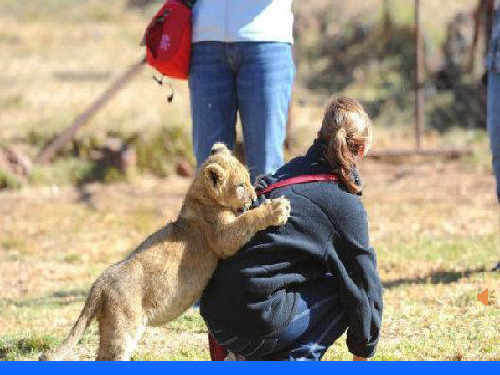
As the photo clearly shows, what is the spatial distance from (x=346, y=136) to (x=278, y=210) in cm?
38

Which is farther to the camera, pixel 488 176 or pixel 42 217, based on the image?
pixel 488 176

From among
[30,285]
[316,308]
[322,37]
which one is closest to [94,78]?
[322,37]

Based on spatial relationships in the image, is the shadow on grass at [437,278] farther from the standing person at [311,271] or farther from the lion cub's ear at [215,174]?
the lion cub's ear at [215,174]

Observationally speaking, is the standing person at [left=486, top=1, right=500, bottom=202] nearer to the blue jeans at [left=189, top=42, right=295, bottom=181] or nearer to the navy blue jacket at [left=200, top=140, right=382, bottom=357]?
the blue jeans at [left=189, top=42, right=295, bottom=181]

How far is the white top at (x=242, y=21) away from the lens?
5270 mm

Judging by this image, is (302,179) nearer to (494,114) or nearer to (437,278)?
(494,114)

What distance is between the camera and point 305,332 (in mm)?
3967

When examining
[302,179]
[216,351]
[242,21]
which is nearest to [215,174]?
[302,179]

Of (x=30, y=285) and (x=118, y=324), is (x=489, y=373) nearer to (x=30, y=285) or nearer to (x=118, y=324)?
(x=118, y=324)

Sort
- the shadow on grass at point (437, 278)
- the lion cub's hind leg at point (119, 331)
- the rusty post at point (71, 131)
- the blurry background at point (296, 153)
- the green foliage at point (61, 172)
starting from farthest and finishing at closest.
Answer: the green foliage at point (61, 172), the rusty post at point (71, 131), the shadow on grass at point (437, 278), the blurry background at point (296, 153), the lion cub's hind leg at point (119, 331)

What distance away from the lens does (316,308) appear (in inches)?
156

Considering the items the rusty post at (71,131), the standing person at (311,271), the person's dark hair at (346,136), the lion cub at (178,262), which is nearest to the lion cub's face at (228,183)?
the lion cub at (178,262)

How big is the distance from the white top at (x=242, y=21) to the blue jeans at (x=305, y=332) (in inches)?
66.0

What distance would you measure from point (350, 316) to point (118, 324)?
2.73ft
